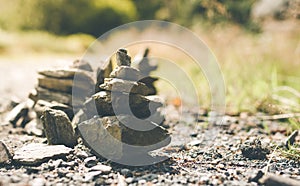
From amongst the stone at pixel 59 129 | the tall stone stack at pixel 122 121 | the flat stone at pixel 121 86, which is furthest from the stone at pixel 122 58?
the stone at pixel 59 129

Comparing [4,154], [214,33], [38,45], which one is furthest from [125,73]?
[38,45]

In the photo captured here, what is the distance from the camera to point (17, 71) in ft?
26.0

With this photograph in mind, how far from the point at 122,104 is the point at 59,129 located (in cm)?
47

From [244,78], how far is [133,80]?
3084 mm

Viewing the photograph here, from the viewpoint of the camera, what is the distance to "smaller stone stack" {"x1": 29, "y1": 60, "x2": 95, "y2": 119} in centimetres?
331

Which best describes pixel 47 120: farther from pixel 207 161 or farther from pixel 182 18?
pixel 182 18

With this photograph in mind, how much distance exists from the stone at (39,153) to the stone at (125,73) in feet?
1.87

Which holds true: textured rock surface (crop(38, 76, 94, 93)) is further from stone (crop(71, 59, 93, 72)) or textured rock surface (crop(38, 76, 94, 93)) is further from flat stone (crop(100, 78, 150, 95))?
flat stone (crop(100, 78, 150, 95))

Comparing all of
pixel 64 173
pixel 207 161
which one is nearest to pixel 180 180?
pixel 207 161

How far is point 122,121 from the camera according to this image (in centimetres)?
260

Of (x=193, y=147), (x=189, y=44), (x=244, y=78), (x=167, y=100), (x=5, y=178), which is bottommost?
(x=5, y=178)

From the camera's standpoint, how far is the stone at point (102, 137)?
2561mm

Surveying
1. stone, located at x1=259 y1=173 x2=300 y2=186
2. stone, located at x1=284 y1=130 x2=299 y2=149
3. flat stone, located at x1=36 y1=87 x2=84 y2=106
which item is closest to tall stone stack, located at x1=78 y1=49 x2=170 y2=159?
flat stone, located at x1=36 y1=87 x2=84 y2=106

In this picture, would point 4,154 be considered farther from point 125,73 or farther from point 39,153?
point 125,73
